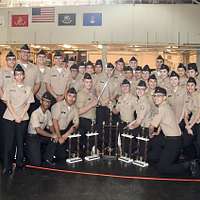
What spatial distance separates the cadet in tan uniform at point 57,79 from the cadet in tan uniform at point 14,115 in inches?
45.2

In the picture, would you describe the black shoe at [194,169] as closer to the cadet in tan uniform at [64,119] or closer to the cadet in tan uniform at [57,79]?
the cadet in tan uniform at [64,119]

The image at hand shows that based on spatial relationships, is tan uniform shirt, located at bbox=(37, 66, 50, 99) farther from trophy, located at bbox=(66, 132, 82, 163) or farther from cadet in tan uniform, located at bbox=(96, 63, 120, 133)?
cadet in tan uniform, located at bbox=(96, 63, 120, 133)

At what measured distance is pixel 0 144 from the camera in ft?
20.4

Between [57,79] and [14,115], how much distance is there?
5.14 feet

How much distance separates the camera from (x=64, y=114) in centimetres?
635

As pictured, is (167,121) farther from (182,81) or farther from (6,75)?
(6,75)

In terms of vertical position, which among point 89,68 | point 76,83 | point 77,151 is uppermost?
point 89,68

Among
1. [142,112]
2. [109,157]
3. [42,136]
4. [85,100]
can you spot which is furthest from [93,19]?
[42,136]

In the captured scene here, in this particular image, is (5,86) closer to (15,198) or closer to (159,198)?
(15,198)

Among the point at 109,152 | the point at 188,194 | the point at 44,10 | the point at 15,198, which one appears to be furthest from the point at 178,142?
the point at 44,10

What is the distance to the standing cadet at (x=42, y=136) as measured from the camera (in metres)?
5.95

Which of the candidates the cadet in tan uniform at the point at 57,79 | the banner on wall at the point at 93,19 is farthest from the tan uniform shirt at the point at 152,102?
the banner on wall at the point at 93,19

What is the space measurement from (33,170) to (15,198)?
1.29 metres

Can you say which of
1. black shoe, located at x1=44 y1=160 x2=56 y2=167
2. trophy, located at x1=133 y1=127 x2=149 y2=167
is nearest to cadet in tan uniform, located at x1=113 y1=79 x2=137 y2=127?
trophy, located at x1=133 y1=127 x2=149 y2=167
